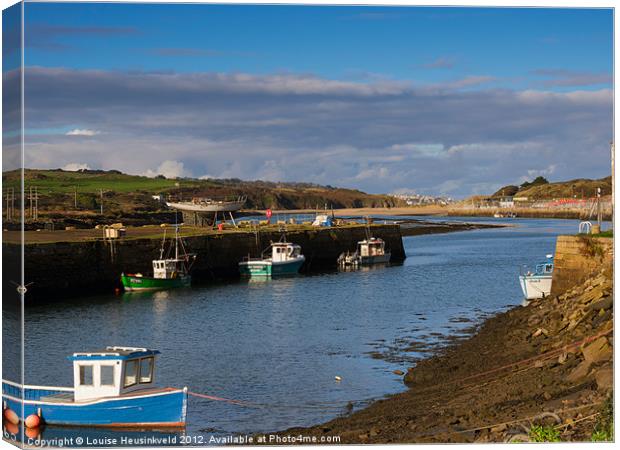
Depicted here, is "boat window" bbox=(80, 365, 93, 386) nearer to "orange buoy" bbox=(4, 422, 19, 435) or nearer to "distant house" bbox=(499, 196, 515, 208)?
"orange buoy" bbox=(4, 422, 19, 435)

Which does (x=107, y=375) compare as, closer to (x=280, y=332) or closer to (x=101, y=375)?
(x=101, y=375)

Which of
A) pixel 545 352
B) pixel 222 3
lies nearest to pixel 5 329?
pixel 222 3

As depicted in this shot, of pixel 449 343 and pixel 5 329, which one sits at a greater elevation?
pixel 5 329

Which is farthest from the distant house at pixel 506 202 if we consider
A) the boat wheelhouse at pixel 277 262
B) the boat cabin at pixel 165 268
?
the boat cabin at pixel 165 268

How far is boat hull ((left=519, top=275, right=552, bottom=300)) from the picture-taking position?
35500 mm

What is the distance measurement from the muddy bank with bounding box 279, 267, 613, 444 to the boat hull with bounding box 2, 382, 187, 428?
2.05 meters

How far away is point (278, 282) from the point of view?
52.9 m

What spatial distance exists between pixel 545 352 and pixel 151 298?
81.0 ft

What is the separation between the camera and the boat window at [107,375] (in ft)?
54.9

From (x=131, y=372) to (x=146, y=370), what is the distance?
1.27 feet

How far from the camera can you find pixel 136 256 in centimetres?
4947

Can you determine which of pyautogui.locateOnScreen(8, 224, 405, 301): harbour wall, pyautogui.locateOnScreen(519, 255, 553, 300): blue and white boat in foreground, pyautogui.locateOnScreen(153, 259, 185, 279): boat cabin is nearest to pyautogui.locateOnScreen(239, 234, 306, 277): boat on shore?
pyautogui.locateOnScreen(8, 224, 405, 301): harbour wall

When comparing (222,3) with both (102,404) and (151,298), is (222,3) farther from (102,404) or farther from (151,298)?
(151,298)

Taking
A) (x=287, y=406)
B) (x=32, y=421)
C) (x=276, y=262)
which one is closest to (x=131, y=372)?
(x=32, y=421)
